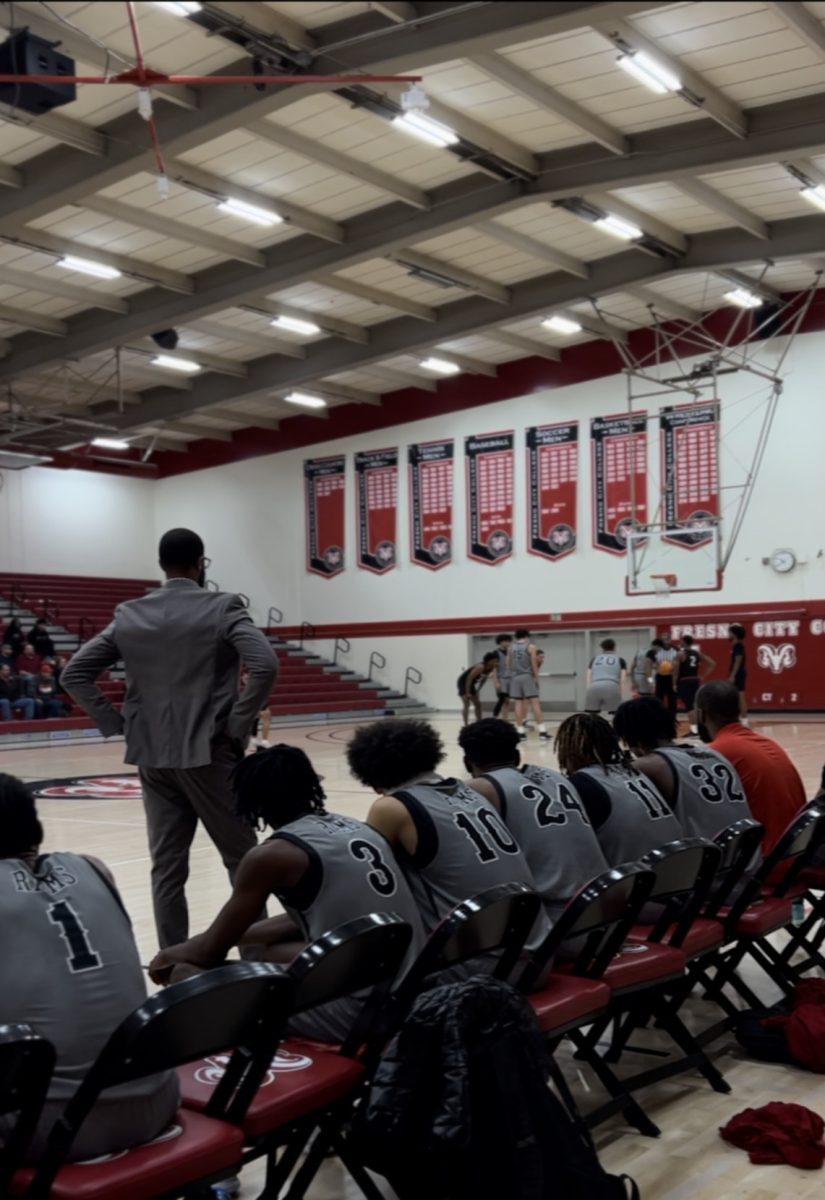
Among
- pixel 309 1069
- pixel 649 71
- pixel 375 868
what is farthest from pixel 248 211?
pixel 309 1069

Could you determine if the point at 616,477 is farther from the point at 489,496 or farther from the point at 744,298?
the point at 744,298

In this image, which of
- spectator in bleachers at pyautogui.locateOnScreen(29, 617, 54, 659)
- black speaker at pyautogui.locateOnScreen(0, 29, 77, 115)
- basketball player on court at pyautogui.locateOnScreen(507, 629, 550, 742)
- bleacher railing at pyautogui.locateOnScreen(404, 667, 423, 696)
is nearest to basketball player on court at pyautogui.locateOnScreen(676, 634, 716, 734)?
basketball player on court at pyautogui.locateOnScreen(507, 629, 550, 742)

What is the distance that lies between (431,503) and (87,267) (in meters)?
10.4

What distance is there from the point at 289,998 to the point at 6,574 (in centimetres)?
2559

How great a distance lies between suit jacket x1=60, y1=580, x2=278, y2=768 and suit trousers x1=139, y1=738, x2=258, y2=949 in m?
0.07

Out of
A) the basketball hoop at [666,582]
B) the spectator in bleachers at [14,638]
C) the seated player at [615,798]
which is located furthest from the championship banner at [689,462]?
the seated player at [615,798]

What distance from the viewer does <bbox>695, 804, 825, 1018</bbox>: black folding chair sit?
3835mm

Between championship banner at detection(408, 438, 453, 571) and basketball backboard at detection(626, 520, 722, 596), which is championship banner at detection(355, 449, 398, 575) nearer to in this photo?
championship banner at detection(408, 438, 453, 571)

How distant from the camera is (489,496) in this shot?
23.7 metres

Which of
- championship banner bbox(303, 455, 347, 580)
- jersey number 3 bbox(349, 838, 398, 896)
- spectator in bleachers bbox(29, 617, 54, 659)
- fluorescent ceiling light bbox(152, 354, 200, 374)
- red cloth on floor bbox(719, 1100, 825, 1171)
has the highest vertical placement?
fluorescent ceiling light bbox(152, 354, 200, 374)

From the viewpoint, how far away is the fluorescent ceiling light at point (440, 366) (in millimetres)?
22047

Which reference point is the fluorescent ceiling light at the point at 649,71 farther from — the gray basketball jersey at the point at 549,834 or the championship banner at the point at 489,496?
the championship banner at the point at 489,496

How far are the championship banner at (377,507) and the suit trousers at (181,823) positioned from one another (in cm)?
2106

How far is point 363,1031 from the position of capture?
255 cm
